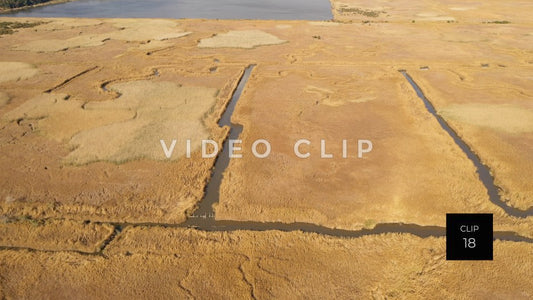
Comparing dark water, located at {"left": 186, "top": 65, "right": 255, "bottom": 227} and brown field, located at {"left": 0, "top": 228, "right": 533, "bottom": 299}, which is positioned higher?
dark water, located at {"left": 186, "top": 65, "right": 255, "bottom": 227}

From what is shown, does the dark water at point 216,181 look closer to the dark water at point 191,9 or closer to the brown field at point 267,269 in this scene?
the brown field at point 267,269

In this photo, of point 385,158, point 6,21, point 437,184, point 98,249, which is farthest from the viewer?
point 6,21

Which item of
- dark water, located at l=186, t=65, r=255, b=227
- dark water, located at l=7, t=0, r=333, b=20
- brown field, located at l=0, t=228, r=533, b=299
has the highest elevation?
dark water, located at l=7, t=0, r=333, b=20

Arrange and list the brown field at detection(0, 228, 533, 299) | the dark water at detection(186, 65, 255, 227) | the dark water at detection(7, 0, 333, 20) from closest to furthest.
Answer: the brown field at detection(0, 228, 533, 299)
the dark water at detection(186, 65, 255, 227)
the dark water at detection(7, 0, 333, 20)

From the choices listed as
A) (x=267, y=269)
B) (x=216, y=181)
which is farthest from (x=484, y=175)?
(x=216, y=181)

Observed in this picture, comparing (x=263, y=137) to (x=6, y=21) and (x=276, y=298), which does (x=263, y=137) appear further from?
(x=6, y=21)

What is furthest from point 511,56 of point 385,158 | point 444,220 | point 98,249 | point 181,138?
point 98,249

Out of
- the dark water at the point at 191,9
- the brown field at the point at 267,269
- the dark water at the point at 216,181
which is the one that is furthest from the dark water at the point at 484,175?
the dark water at the point at 191,9

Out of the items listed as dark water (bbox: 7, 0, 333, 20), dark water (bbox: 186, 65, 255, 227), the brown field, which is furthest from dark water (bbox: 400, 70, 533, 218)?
dark water (bbox: 7, 0, 333, 20)

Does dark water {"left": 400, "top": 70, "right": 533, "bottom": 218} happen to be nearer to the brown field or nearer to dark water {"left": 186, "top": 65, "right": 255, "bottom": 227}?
the brown field
